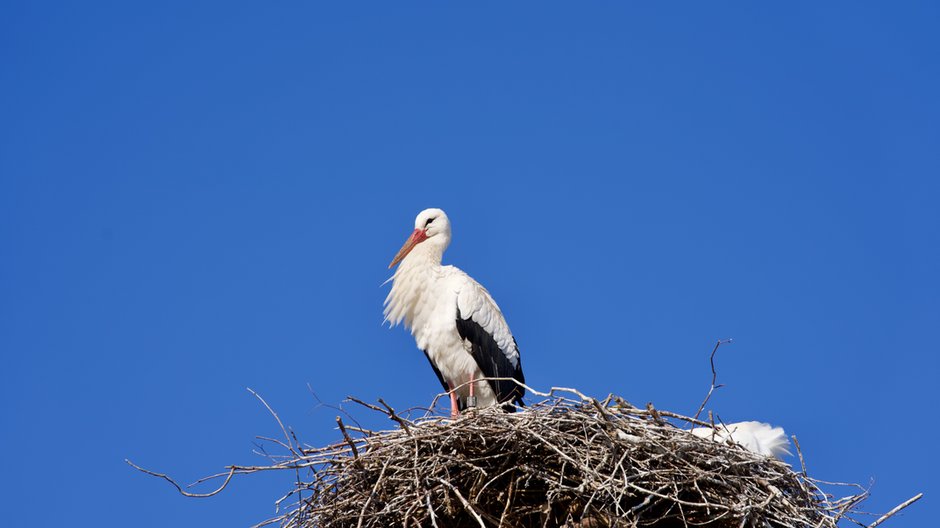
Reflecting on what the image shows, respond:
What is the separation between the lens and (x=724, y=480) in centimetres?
538

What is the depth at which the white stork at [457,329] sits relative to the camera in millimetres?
8344

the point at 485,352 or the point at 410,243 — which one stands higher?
the point at 410,243

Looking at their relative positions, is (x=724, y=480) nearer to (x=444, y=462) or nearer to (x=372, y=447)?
(x=444, y=462)

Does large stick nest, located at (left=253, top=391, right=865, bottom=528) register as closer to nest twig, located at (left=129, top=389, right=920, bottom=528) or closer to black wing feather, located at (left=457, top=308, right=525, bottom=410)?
nest twig, located at (left=129, top=389, right=920, bottom=528)

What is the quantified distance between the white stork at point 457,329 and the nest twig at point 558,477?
2.56 m

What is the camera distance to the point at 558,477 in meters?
5.43

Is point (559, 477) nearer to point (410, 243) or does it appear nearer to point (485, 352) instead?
point (485, 352)

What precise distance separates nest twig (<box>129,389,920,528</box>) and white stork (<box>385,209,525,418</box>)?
101 inches

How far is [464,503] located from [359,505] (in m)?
0.64

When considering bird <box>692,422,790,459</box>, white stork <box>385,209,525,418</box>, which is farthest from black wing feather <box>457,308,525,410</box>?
bird <box>692,422,790,459</box>

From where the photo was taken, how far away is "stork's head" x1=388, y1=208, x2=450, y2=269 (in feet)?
29.4

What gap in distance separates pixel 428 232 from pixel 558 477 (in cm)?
381

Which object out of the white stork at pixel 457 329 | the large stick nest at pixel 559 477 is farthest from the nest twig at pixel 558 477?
the white stork at pixel 457 329

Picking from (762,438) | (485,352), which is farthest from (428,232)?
(762,438)
